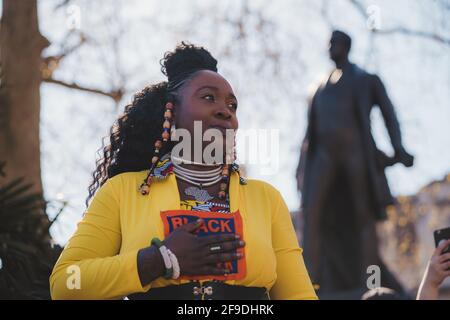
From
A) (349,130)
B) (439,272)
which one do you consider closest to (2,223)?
(439,272)

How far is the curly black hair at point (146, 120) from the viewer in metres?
3.17

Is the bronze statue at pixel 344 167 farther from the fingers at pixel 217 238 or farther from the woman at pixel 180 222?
A: the fingers at pixel 217 238

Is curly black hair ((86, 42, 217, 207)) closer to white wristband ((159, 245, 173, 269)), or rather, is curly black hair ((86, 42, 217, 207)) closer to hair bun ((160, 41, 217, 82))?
hair bun ((160, 41, 217, 82))

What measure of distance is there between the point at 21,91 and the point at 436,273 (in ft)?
17.5

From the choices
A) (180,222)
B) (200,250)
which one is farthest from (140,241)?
(200,250)

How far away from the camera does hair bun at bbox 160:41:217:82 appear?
10.6 ft

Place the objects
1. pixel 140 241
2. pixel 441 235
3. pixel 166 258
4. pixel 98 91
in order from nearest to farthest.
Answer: pixel 166 258 < pixel 140 241 < pixel 441 235 < pixel 98 91

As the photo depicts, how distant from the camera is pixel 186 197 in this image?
2877mm

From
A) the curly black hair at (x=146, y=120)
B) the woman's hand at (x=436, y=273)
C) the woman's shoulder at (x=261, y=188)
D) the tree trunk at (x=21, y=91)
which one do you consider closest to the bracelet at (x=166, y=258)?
the woman's shoulder at (x=261, y=188)

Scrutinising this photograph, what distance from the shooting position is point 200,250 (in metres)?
2.52

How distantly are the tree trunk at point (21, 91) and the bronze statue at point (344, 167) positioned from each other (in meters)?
2.60

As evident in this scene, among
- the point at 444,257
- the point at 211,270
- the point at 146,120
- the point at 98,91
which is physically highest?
the point at 98,91

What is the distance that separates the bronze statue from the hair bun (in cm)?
480

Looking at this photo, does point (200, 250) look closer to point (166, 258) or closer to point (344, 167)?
point (166, 258)
